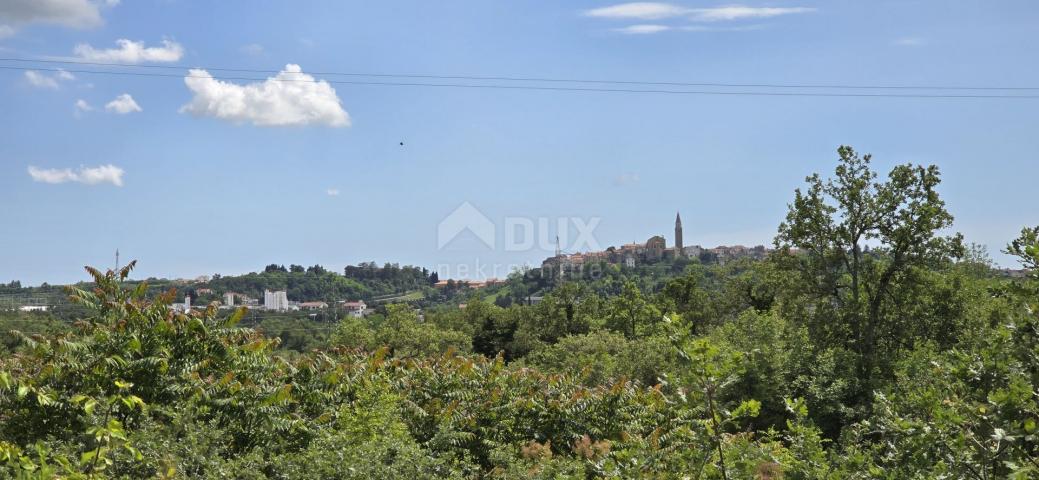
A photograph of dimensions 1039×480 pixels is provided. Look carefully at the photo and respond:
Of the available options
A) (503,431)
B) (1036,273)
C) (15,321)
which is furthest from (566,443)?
(15,321)

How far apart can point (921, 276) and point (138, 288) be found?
51.9 feet

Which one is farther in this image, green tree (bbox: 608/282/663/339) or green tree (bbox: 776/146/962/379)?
green tree (bbox: 608/282/663/339)

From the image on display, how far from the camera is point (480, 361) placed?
941 cm

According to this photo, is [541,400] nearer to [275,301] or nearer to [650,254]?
[275,301]

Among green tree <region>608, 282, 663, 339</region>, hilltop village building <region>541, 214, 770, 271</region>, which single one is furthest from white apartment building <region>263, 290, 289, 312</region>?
green tree <region>608, 282, 663, 339</region>

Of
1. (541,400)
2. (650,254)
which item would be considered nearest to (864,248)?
(541,400)

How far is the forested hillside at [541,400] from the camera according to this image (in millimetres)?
3623

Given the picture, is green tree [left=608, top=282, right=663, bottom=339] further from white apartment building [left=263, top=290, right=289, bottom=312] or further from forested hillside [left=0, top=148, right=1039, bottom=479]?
white apartment building [left=263, top=290, right=289, bottom=312]

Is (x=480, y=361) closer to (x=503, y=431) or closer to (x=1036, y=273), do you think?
(x=503, y=431)

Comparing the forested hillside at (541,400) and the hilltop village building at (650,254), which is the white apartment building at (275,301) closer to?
the hilltop village building at (650,254)

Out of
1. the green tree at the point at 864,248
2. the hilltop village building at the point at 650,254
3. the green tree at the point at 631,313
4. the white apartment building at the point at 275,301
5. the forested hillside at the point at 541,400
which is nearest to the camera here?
the forested hillside at the point at 541,400

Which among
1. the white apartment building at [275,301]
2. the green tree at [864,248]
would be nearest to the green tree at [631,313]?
the green tree at [864,248]

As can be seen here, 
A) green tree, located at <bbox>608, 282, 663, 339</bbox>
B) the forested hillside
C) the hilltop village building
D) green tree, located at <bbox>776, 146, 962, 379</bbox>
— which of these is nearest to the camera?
the forested hillside

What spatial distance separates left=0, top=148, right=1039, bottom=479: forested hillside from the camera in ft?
11.9
